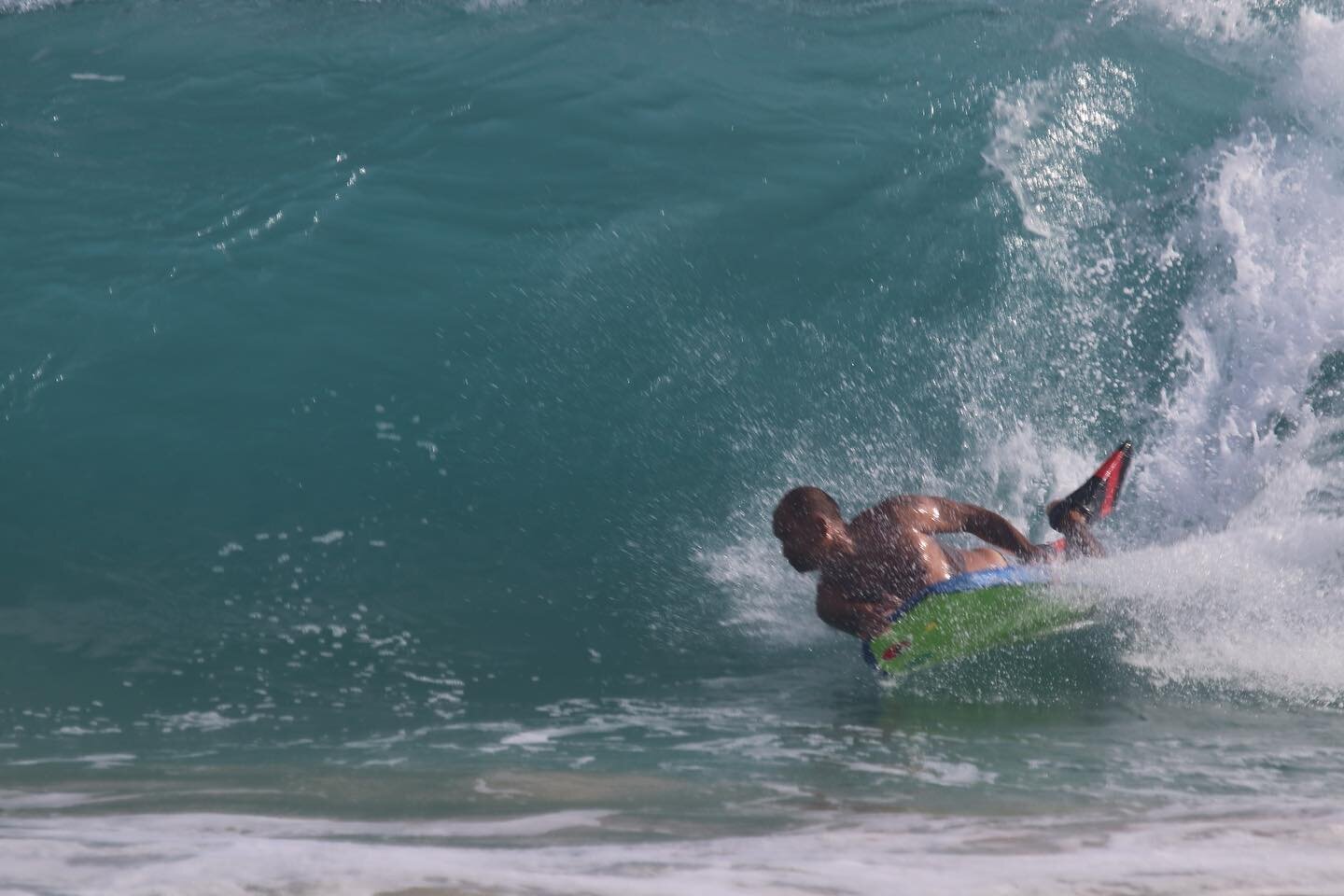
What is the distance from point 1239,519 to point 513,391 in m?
3.88

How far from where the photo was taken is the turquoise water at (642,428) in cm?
390

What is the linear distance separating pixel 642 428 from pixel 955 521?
1.96 metres

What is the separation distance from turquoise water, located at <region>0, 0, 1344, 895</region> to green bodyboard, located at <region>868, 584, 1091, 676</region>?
0.13m

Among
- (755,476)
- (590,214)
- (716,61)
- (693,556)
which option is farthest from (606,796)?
(716,61)

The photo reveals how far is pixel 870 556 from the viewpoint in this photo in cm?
564

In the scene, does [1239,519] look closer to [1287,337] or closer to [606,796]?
[1287,337]

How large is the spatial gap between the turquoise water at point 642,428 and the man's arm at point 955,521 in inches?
16.5

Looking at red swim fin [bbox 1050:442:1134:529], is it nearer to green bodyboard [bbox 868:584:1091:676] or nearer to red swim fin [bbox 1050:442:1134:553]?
red swim fin [bbox 1050:442:1134:553]

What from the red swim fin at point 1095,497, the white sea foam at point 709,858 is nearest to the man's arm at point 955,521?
the red swim fin at point 1095,497

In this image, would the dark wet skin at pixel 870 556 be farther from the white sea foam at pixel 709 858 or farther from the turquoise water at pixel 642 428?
the white sea foam at pixel 709 858

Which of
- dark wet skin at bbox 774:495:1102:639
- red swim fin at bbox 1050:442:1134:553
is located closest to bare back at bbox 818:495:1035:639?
dark wet skin at bbox 774:495:1102:639

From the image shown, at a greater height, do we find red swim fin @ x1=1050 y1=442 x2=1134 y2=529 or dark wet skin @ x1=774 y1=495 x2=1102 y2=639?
red swim fin @ x1=1050 y1=442 x2=1134 y2=529

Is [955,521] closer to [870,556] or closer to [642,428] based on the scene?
[870,556]

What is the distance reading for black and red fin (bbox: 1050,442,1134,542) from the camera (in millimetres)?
6086
